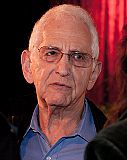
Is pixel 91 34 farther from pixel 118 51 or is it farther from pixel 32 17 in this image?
pixel 32 17

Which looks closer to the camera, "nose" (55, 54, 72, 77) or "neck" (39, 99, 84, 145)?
"nose" (55, 54, 72, 77)

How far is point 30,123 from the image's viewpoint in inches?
88.4

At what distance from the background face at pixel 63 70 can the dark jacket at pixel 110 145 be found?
3.44 ft

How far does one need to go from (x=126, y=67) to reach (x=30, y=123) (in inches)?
41.7

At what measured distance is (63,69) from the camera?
212 cm

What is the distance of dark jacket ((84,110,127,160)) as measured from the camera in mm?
1028

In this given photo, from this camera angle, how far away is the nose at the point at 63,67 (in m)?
2.11

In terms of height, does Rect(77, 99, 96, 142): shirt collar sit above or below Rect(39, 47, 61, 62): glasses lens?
below

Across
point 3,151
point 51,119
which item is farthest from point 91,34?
point 3,151

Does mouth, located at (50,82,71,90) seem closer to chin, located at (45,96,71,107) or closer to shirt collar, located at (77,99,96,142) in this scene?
chin, located at (45,96,71,107)

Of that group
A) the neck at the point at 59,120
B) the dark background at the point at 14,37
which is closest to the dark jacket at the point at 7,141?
the neck at the point at 59,120

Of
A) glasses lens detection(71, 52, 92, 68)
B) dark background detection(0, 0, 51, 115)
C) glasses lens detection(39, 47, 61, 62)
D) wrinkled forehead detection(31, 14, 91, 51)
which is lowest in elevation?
dark background detection(0, 0, 51, 115)

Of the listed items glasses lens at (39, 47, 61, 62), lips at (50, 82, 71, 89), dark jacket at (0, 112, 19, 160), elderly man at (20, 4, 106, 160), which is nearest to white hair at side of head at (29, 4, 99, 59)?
elderly man at (20, 4, 106, 160)

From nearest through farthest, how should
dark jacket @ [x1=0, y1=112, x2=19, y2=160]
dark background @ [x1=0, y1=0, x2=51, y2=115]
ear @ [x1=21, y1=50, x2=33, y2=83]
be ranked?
dark jacket @ [x1=0, y1=112, x2=19, y2=160], ear @ [x1=21, y1=50, x2=33, y2=83], dark background @ [x1=0, y1=0, x2=51, y2=115]
